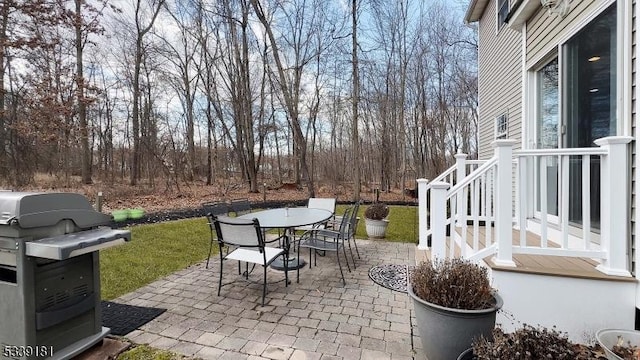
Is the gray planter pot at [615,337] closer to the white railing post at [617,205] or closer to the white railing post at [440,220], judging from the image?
the white railing post at [617,205]

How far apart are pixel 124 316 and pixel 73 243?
1244 mm

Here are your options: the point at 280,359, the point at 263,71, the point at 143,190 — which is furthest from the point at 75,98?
the point at 280,359

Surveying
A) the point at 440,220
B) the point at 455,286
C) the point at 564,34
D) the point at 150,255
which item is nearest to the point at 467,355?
the point at 455,286

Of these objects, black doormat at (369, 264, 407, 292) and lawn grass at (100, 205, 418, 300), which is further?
lawn grass at (100, 205, 418, 300)

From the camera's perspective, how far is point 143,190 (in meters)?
11.6

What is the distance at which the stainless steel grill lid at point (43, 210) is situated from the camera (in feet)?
6.00

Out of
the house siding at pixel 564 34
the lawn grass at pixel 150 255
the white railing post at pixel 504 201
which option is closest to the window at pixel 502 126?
the house siding at pixel 564 34

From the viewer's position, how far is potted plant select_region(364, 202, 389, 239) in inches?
234

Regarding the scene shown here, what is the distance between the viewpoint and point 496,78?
620 cm

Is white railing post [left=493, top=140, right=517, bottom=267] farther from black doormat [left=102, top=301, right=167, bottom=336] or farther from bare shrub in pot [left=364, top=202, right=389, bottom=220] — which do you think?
bare shrub in pot [left=364, top=202, right=389, bottom=220]

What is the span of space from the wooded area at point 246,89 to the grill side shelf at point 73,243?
8191mm

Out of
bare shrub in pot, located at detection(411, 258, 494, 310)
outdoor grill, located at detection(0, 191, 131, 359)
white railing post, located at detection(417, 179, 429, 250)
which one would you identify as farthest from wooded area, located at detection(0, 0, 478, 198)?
bare shrub in pot, located at detection(411, 258, 494, 310)

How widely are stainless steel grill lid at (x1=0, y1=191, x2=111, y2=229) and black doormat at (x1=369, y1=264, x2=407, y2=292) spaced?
9.41ft

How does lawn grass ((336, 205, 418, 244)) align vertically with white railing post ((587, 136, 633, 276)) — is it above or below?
below
